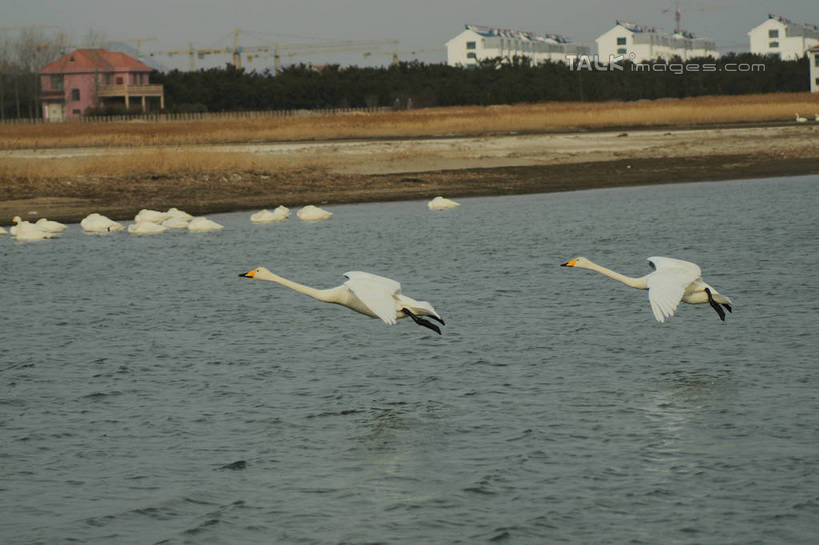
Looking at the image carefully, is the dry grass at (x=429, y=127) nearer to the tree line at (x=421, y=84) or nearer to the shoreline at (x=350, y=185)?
the shoreline at (x=350, y=185)

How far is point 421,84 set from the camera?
123188 mm

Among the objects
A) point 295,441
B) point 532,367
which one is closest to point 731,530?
point 295,441

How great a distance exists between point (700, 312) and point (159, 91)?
334 ft

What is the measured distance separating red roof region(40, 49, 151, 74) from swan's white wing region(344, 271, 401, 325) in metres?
107

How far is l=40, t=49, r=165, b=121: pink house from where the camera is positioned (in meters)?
115

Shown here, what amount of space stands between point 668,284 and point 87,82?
4345 inches

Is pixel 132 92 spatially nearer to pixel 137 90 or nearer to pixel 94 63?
pixel 137 90

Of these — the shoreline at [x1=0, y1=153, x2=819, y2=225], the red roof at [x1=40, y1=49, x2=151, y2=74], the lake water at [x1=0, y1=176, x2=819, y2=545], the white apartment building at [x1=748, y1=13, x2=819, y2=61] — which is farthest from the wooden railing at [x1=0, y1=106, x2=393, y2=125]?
the white apartment building at [x1=748, y1=13, x2=819, y2=61]

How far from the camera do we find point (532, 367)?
1288cm

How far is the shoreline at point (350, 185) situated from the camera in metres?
34.1

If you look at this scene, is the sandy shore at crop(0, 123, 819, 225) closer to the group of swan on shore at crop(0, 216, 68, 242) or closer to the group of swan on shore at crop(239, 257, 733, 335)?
the group of swan on shore at crop(0, 216, 68, 242)

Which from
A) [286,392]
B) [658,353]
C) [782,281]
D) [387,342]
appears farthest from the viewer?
[782,281]

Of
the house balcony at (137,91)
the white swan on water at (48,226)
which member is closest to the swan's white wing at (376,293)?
the white swan on water at (48,226)

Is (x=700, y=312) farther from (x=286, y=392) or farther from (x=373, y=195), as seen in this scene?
(x=373, y=195)
